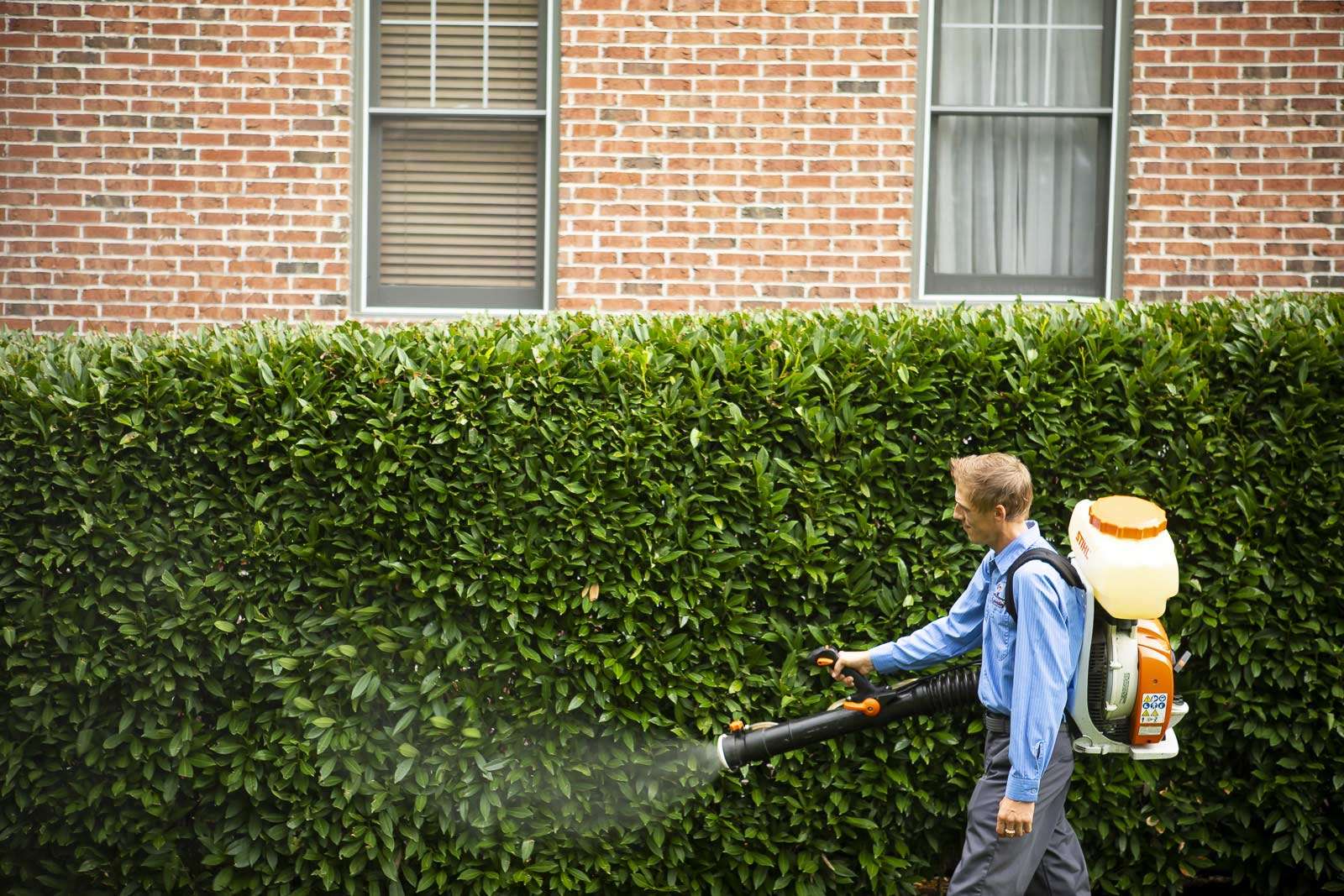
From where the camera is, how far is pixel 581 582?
4098 millimetres

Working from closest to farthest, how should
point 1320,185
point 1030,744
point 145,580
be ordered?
point 1030,744 < point 145,580 < point 1320,185

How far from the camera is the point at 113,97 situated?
6148 mm

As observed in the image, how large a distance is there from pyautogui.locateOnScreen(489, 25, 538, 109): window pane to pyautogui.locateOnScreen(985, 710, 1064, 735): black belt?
443cm

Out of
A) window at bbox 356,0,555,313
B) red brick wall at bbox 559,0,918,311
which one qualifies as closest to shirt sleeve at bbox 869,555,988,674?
red brick wall at bbox 559,0,918,311

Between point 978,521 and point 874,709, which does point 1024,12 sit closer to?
point 978,521

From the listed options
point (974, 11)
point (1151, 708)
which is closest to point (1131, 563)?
point (1151, 708)

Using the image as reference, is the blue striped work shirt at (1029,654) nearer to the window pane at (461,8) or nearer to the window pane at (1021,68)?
the window pane at (1021,68)

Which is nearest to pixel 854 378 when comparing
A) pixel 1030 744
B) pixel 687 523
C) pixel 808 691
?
pixel 687 523

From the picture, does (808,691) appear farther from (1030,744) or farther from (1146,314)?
(1146,314)

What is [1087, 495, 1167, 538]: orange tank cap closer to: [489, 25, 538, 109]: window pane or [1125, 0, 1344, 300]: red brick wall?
[1125, 0, 1344, 300]: red brick wall

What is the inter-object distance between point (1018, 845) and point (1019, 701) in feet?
1.37

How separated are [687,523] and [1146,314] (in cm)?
192

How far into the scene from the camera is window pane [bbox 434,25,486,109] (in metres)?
6.35

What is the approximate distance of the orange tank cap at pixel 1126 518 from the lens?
119 inches
